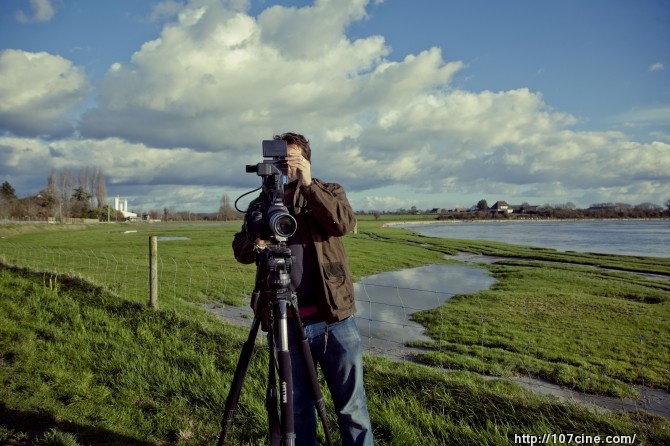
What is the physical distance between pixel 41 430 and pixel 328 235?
2601 millimetres

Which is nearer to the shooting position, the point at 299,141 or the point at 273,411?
the point at 273,411

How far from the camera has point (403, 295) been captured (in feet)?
49.8

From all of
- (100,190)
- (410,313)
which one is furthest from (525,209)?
(410,313)

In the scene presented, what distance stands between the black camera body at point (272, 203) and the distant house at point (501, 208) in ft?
579

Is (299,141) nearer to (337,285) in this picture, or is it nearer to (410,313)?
(337,285)

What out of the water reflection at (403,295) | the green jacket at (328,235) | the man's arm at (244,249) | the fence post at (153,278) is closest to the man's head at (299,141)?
the green jacket at (328,235)

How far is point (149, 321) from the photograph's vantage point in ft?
18.5

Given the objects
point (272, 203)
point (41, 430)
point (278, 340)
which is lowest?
point (41, 430)

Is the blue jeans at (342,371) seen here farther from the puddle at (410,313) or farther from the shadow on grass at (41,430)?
the puddle at (410,313)

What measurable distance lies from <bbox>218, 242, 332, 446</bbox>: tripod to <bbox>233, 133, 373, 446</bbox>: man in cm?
13

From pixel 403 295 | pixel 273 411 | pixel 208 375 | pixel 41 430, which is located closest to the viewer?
pixel 273 411

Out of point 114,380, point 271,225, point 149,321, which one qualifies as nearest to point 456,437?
point 271,225

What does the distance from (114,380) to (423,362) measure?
17.8 feet

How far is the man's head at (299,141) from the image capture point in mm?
2381
